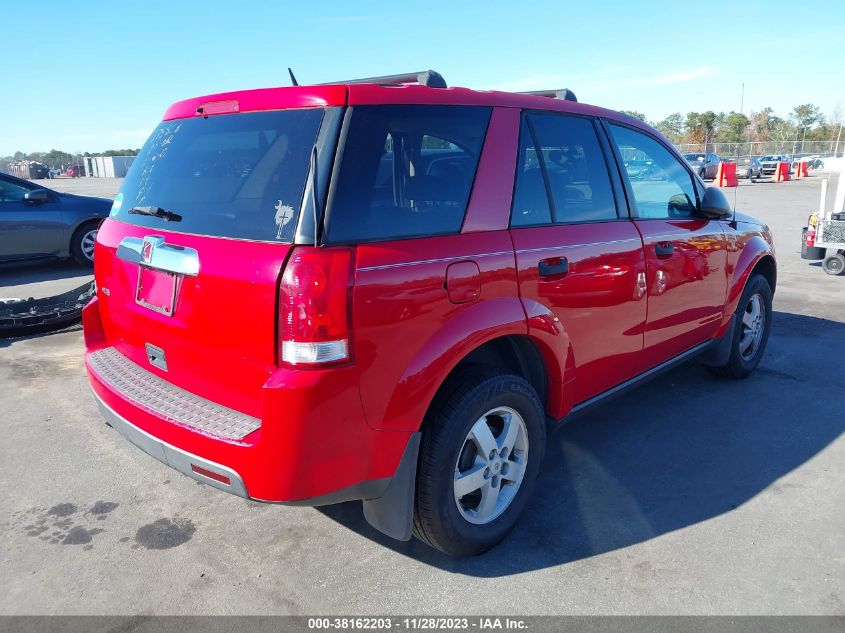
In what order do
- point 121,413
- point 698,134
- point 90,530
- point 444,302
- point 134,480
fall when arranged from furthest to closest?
point 698,134 < point 134,480 < point 90,530 < point 121,413 < point 444,302

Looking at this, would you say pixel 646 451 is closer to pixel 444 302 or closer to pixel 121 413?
pixel 444 302

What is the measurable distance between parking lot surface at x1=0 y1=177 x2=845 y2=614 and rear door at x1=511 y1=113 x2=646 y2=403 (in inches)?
24.0

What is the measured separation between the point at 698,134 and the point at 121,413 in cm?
7770

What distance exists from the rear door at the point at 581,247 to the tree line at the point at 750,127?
69.9 metres

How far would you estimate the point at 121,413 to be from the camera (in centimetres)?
266

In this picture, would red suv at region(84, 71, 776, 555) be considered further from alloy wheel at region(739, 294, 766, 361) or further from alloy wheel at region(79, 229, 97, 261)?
alloy wheel at region(79, 229, 97, 261)

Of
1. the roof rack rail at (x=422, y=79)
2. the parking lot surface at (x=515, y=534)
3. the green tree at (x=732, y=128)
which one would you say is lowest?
the parking lot surface at (x=515, y=534)

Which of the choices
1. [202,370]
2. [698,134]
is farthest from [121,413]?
[698,134]

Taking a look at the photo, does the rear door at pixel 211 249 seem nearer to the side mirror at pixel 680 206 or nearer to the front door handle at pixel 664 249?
the front door handle at pixel 664 249

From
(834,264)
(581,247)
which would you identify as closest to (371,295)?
(581,247)

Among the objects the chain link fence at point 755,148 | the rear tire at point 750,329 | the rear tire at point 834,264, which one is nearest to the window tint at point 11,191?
the rear tire at point 750,329

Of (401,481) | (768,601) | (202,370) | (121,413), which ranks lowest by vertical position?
(768,601)

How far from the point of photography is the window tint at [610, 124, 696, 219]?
3613 millimetres

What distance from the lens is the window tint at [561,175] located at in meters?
2.90
